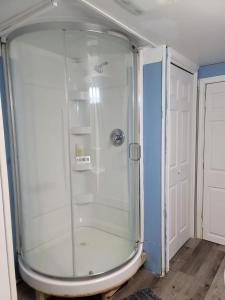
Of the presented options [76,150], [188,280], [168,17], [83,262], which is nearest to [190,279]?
[188,280]

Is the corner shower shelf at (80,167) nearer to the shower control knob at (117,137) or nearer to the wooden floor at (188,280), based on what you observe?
the shower control knob at (117,137)

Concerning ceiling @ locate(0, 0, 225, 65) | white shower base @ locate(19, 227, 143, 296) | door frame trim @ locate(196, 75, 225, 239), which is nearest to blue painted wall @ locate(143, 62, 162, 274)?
white shower base @ locate(19, 227, 143, 296)

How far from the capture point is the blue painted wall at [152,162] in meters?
2.04

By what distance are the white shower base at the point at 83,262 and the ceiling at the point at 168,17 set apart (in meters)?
1.84

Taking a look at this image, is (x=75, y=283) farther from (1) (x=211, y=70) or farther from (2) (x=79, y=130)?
(1) (x=211, y=70)

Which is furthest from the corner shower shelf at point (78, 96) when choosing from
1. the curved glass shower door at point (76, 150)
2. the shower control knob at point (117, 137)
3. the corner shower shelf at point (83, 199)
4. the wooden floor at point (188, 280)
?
the wooden floor at point (188, 280)

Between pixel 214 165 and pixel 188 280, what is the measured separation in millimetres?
1290

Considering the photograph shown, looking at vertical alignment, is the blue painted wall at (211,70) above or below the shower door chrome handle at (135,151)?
above

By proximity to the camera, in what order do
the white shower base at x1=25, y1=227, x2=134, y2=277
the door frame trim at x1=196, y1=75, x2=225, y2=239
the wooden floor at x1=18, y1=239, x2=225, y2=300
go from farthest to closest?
the door frame trim at x1=196, y1=75, x2=225, y2=239 → the wooden floor at x1=18, y1=239, x2=225, y2=300 → the white shower base at x1=25, y1=227, x2=134, y2=277

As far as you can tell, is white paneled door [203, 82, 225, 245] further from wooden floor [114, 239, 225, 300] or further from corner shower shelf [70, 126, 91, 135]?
corner shower shelf [70, 126, 91, 135]

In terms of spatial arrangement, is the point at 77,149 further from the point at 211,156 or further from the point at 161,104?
the point at 211,156

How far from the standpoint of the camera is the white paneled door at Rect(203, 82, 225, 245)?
2.54 m

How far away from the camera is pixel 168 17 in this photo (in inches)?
56.2

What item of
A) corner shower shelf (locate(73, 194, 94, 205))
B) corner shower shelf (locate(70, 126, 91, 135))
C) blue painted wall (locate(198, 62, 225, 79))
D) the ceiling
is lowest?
corner shower shelf (locate(73, 194, 94, 205))
